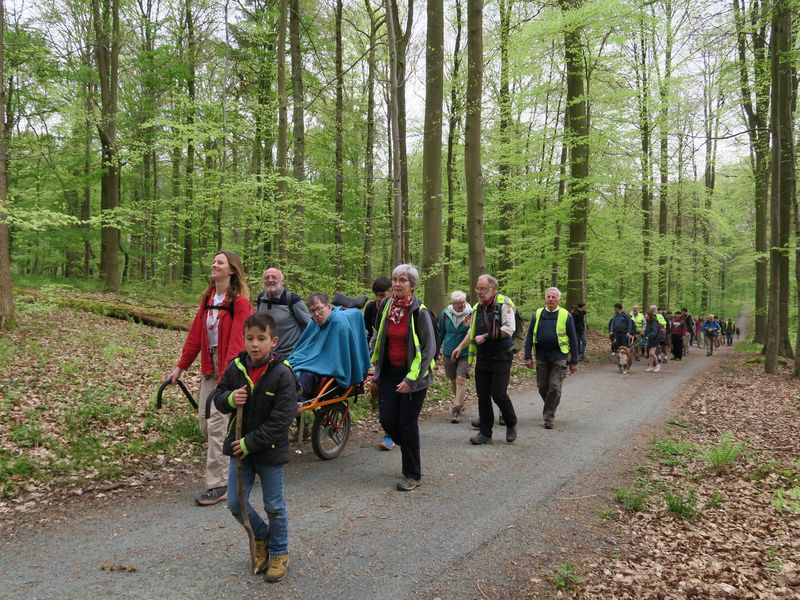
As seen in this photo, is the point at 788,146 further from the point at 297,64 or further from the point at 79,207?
the point at 79,207

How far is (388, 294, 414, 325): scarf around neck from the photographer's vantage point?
5125 millimetres

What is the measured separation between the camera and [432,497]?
4805 millimetres

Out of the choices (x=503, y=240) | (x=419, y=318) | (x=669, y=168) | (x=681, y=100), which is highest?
(x=681, y=100)

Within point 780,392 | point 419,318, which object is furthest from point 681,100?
point 419,318

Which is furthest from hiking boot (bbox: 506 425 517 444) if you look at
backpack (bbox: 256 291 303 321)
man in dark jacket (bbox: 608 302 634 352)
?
man in dark jacket (bbox: 608 302 634 352)

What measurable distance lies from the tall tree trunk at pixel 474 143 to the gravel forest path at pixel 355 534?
5906 mm

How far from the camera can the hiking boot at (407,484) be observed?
491 centimetres

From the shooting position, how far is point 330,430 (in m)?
6.02

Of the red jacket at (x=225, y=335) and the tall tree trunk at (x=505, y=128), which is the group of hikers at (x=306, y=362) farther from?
the tall tree trunk at (x=505, y=128)

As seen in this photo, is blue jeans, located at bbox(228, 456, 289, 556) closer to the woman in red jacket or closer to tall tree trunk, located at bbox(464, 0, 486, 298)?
the woman in red jacket

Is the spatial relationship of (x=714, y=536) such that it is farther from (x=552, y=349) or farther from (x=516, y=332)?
(x=552, y=349)

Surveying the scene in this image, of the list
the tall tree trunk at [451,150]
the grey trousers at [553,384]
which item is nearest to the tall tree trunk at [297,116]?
the tall tree trunk at [451,150]

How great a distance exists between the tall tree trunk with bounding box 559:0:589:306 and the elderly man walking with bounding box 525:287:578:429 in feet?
30.9

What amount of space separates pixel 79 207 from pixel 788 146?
27459 millimetres
